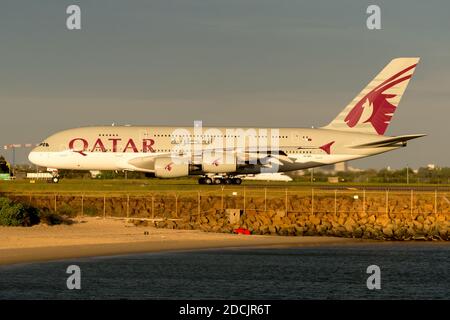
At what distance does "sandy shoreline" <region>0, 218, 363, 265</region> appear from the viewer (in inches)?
1959

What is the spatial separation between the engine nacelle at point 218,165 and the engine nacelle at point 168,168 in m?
1.88

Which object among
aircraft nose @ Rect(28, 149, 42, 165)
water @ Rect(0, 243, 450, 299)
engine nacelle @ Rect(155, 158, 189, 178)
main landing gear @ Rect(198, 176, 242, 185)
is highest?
aircraft nose @ Rect(28, 149, 42, 165)

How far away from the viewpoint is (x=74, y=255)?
49.3 meters

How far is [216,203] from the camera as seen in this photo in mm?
73312

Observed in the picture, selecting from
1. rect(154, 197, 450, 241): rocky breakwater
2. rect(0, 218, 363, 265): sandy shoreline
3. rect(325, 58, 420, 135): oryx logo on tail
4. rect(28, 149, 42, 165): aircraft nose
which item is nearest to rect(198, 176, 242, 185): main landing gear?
rect(325, 58, 420, 135): oryx logo on tail

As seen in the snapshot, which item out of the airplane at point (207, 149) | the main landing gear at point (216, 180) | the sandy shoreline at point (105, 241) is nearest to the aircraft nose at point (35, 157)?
the airplane at point (207, 149)

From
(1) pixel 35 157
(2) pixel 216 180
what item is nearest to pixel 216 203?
(2) pixel 216 180

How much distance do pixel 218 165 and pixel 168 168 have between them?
4752 mm

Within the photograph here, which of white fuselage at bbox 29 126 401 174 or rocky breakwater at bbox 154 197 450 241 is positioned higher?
white fuselage at bbox 29 126 401 174

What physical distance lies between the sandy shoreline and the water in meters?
2.08

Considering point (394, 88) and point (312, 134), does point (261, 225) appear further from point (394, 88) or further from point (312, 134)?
point (394, 88)

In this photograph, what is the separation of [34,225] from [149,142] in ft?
94.6

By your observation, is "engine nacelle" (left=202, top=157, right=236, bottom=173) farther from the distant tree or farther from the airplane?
the distant tree
